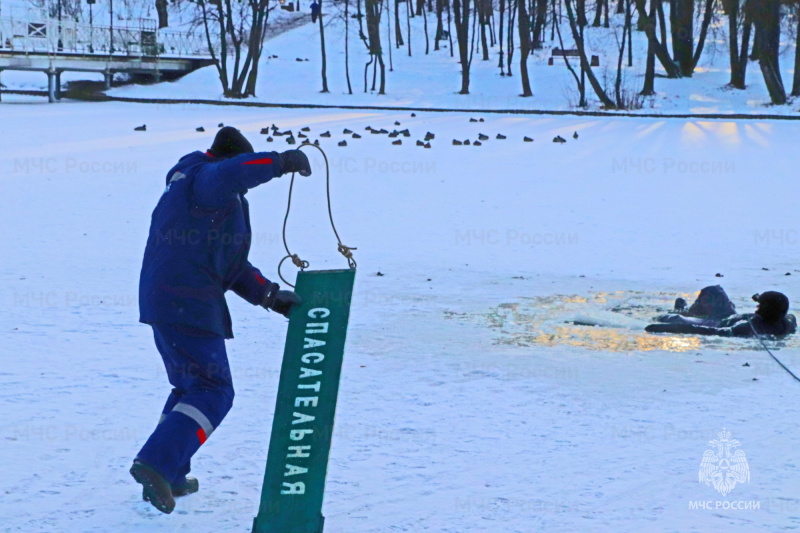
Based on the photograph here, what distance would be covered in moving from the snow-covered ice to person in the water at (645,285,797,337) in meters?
0.16

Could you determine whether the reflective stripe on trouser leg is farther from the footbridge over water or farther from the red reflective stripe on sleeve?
the footbridge over water

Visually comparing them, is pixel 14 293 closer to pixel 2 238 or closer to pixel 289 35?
pixel 2 238

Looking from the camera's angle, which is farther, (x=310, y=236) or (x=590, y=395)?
(x=310, y=236)

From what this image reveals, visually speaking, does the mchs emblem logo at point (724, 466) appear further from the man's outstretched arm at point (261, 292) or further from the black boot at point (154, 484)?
the black boot at point (154, 484)

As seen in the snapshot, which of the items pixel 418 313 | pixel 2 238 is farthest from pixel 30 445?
pixel 2 238

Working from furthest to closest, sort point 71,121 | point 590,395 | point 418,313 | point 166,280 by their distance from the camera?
point 71,121, point 418,313, point 590,395, point 166,280

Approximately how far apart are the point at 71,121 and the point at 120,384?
20.7 meters

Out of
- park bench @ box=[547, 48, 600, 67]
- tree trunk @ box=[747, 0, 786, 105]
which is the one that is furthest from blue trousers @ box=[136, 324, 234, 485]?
park bench @ box=[547, 48, 600, 67]

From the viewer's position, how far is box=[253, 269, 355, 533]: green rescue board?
3719 mm

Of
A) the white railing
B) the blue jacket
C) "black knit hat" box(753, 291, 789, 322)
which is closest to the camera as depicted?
the blue jacket

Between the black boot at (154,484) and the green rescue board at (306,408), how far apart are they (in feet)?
1.06

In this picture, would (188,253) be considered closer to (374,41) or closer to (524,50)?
(524,50)

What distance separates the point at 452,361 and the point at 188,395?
2.73 m

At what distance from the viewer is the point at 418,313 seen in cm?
781
